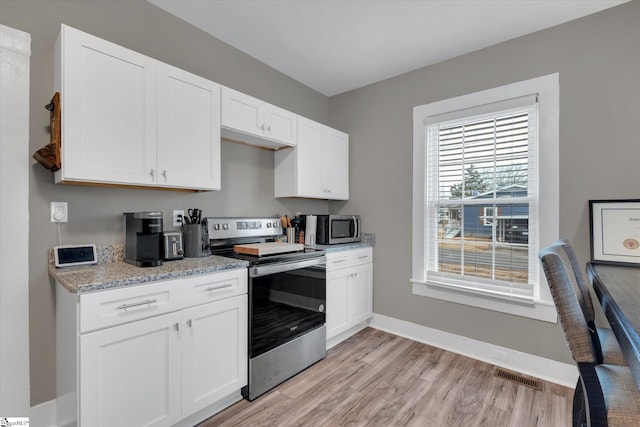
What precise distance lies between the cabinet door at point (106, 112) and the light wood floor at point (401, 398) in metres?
1.65

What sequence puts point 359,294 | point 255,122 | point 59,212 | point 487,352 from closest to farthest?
1. point 59,212
2. point 255,122
3. point 487,352
4. point 359,294

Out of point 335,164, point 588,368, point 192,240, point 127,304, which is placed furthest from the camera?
point 335,164

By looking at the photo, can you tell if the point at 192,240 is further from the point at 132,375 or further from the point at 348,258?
the point at 348,258

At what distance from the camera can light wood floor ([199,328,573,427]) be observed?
183 cm

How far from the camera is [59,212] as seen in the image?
172 centimetres

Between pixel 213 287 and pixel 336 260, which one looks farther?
pixel 336 260

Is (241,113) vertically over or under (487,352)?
over

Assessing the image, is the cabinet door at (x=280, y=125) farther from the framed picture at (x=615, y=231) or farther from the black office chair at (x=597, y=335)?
the framed picture at (x=615, y=231)

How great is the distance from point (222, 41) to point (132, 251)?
194 centimetres

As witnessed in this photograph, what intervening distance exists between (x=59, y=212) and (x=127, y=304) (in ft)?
2.62

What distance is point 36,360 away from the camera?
1.67 meters

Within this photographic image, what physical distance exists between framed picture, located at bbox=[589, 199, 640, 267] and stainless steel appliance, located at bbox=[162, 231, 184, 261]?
9.40ft

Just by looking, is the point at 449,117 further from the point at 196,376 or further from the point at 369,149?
the point at 196,376

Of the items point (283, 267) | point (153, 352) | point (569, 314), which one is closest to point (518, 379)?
point (569, 314)
